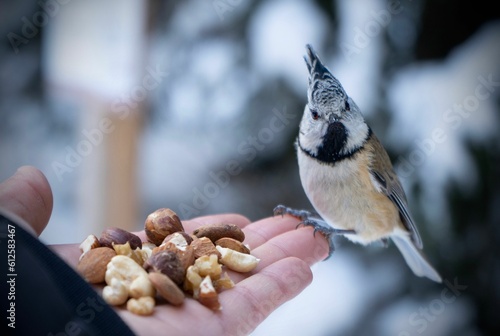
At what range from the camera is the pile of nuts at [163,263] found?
943 mm

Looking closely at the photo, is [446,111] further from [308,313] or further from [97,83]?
[97,83]

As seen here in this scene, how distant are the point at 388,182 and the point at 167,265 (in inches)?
28.7

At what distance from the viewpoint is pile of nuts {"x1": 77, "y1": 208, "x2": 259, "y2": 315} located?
37.1 inches

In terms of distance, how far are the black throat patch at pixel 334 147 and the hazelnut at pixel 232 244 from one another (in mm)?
322

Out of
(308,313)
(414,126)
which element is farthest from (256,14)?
(308,313)

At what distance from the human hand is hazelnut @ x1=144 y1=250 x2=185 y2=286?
0.05m

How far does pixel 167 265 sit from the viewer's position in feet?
3.27

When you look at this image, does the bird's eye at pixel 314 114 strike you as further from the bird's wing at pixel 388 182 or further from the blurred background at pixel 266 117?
the blurred background at pixel 266 117

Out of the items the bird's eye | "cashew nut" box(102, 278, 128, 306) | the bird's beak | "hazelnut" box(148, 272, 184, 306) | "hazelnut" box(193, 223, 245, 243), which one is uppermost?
the bird's beak

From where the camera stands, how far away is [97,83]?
1.84m

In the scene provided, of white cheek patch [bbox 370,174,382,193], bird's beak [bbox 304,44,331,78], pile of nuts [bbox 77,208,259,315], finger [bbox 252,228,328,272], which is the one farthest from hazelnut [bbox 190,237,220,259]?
white cheek patch [bbox 370,174,382,193]

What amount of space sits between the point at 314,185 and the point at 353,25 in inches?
27.1

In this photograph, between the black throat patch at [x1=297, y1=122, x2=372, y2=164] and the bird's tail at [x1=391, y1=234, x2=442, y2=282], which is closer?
the black throat patch at [x1=297, y1=122, x2=372, y2=164]

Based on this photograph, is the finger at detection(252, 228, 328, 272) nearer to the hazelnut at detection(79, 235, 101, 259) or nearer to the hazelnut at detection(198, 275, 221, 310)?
the hazelnut at detection(198, 275, 221, 310)
